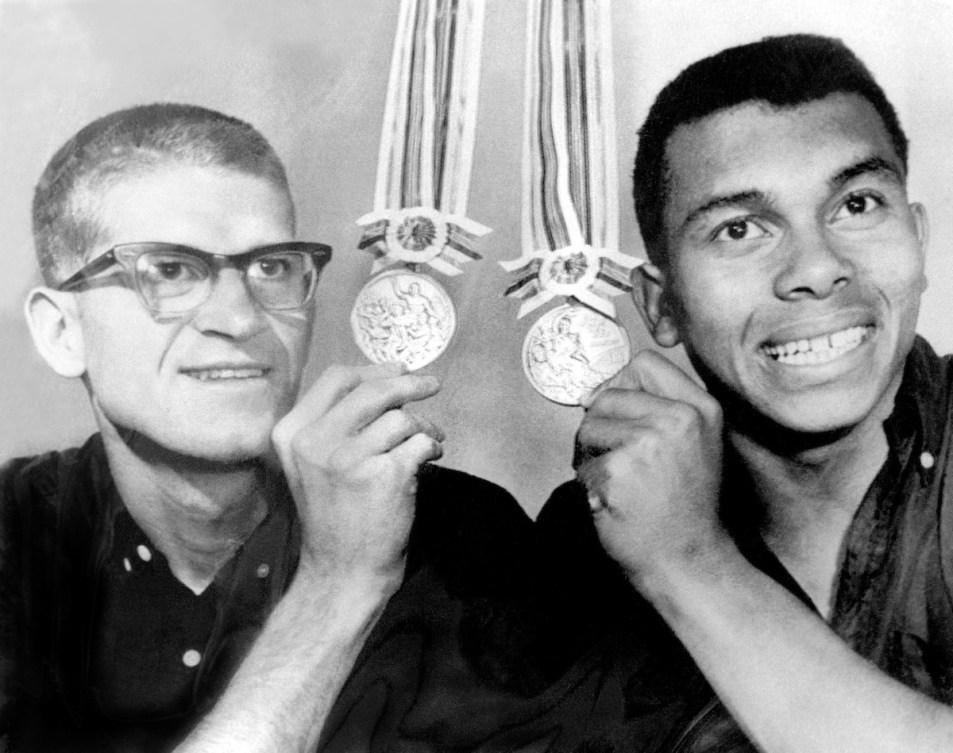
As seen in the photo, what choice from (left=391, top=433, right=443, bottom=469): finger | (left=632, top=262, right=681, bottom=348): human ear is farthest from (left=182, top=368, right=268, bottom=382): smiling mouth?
(left=632, top=262, right=681, bottom=348): human ear

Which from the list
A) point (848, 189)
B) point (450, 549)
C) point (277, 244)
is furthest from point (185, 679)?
point (848, 189)

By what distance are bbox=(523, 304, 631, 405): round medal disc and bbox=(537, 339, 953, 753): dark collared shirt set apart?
0.29 meters

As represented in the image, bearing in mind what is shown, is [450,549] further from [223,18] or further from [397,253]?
[223,18]

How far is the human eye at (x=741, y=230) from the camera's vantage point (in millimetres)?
2041

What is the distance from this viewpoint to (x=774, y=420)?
208 cm

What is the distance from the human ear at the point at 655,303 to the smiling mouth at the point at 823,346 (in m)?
0.21

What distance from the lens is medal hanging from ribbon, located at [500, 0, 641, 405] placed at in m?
2.19

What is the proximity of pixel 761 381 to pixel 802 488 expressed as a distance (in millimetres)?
233

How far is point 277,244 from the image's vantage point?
→ 219 centimetres

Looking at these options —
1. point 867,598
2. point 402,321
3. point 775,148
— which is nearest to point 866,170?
point 775,148

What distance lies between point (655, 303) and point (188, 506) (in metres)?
1.00

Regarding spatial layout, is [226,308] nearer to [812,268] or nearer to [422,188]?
[422,188]

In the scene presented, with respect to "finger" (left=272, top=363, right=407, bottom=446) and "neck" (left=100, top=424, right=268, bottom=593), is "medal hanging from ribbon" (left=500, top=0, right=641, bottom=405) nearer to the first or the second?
"finger" (left=272, top=363, right=407, bottom=446)

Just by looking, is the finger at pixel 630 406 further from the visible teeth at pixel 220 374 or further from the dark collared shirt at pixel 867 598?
the visible teeth at pixel 220 374
